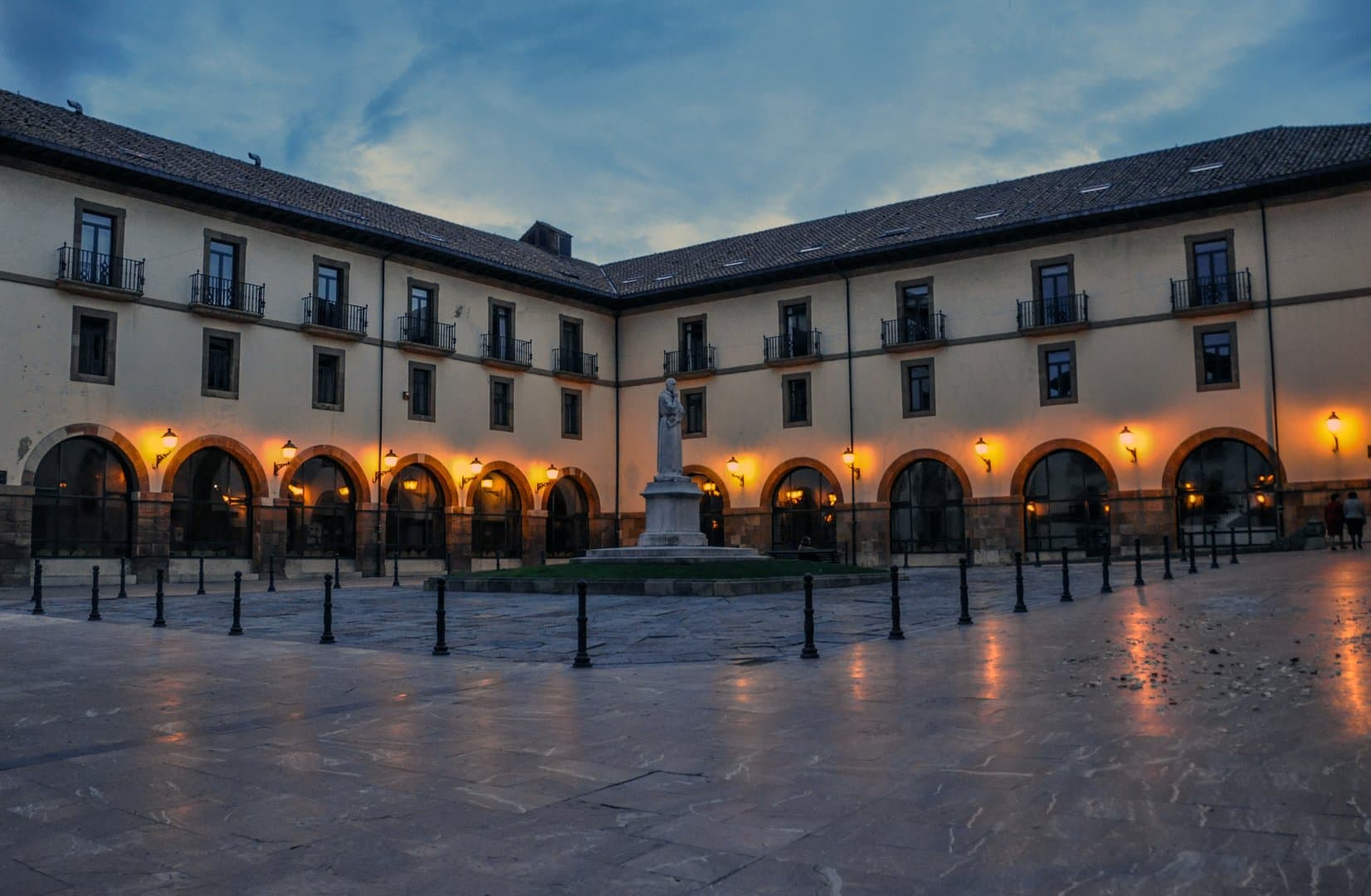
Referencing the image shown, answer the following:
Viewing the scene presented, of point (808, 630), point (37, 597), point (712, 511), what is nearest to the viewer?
point (808, 630)

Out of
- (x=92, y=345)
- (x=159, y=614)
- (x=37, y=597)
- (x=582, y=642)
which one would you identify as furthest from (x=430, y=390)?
(x=582, y=642)

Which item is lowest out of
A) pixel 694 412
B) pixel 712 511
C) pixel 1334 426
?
pixel 712 511

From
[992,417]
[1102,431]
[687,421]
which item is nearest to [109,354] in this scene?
[687,421]

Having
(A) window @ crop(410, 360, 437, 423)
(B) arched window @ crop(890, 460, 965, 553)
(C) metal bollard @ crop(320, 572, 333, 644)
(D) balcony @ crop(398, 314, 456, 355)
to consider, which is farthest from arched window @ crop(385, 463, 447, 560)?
(C) metal bollard @ crop(320, 572, 333, 644)

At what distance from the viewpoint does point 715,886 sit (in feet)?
13.2

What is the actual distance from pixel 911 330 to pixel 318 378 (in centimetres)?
1843

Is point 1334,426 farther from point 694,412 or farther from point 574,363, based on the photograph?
point 574,363

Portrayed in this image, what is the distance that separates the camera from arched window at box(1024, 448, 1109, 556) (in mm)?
32250

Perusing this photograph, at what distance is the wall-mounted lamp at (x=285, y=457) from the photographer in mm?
31297

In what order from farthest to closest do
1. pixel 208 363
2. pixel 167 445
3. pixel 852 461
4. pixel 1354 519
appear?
1. pixel 852 461
2. pixel 208 363
3. pixel 167 445
4. pixel 1354 519

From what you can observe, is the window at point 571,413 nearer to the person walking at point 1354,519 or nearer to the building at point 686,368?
the building at point 686,368

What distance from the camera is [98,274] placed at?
27938mm

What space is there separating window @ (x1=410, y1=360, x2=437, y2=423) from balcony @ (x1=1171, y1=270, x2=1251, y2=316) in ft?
73.5

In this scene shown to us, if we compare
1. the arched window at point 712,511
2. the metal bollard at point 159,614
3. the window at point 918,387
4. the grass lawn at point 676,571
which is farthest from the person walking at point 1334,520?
the metal bollard at point 159,614
